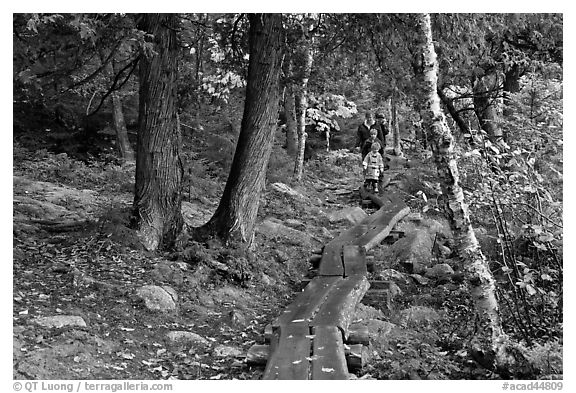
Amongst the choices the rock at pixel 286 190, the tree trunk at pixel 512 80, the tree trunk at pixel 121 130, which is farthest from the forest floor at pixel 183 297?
the tree trunk at pixel 512 80

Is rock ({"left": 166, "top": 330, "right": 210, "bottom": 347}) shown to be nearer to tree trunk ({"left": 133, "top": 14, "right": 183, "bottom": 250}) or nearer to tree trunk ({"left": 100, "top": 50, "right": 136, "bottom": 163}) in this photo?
tree trunk ({"left": 133, "top": 14, "right": 183, "bottom": 250})

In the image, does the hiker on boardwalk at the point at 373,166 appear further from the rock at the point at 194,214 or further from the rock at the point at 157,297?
the rock at the point at 157,297

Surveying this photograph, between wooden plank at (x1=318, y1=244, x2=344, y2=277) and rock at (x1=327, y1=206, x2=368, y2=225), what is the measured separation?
3.71m

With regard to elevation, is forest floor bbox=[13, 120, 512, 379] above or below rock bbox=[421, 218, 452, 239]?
below

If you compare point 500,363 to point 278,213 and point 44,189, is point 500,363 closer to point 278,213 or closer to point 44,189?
point 278,213


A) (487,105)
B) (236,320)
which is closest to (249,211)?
(236,320)

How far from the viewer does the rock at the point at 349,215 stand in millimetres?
13797

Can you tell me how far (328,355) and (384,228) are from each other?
20.4ft

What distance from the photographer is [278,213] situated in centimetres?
1281

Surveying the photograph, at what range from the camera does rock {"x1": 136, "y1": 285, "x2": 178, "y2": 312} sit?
23.3 feet

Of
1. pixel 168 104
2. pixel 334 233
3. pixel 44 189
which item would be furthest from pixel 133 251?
pixel 334 233

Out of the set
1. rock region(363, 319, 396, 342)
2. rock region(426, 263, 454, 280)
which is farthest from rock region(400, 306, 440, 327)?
rock region(426, 263, 454, 280)

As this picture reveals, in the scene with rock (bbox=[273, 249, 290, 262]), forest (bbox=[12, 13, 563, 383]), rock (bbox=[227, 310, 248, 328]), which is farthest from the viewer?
rock (bbox=[273, 249, 290, 262])

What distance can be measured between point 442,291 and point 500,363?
3204mm
